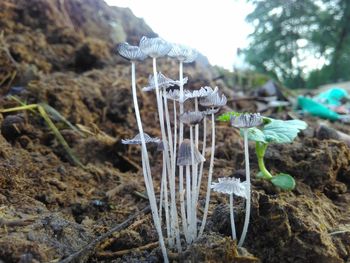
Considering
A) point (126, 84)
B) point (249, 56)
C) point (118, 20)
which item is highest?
point (118, 20)

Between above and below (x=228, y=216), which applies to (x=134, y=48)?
above

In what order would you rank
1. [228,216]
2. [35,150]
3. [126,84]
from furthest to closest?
[126,84] → [35,150] → [228,216]

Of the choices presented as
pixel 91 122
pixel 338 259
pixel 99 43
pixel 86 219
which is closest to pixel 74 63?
pixel 99 43

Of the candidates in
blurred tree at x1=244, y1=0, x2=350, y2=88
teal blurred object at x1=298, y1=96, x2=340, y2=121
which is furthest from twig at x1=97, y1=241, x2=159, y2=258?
blurred tree at x1=244, y1=0, x2=350, y2=88

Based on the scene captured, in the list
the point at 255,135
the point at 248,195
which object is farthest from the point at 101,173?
the point at 248,195

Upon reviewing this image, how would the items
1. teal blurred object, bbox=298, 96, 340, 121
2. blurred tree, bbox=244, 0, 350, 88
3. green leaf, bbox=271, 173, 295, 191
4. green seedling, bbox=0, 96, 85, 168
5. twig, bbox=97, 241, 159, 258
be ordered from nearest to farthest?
1. twig, bbox=97, 241, 159, 258
2. green leaf, bbox=271, 173, 295, 191
3. green seedling, bbox=0, 96, 85, 168
4. teal blurred object, bbox=298, 96, 340, 121
5. blurred tree, bbox=244, 0, 350, 88

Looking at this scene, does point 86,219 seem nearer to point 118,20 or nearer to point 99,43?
point 99,43

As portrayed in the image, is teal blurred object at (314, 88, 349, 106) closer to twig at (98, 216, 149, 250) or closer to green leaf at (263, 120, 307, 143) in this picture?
green leaf at (263, 120, 307, 143)
